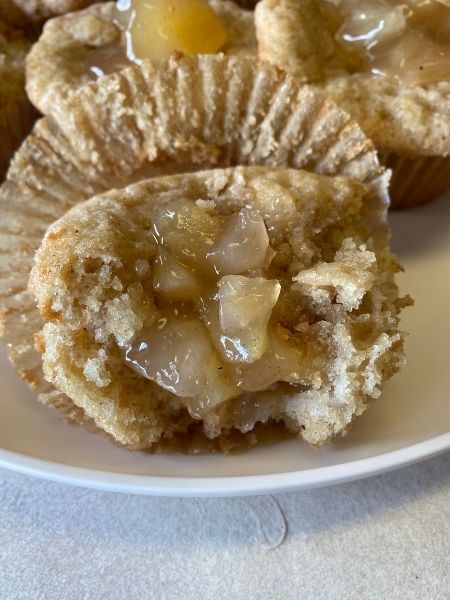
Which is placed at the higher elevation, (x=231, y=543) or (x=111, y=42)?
(x=111, y=42)

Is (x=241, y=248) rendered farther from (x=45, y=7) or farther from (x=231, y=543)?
(x=45, y=7)

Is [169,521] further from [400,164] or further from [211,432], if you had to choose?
[400,164]

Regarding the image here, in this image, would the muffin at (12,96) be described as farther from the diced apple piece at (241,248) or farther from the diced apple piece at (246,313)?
the diced apple piece at (246,313)

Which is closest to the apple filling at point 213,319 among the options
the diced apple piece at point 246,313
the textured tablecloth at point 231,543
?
the diced apple piece at point 246,313

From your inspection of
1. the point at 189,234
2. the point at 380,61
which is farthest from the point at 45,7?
the point at 189,234

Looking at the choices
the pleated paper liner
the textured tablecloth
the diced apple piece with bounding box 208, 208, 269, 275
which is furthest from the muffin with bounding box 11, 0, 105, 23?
the textured tablecloth

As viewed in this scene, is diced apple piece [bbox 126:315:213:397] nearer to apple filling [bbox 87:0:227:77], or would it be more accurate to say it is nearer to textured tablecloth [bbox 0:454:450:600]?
textured tablecloth [bbox 0:454:450:600]
